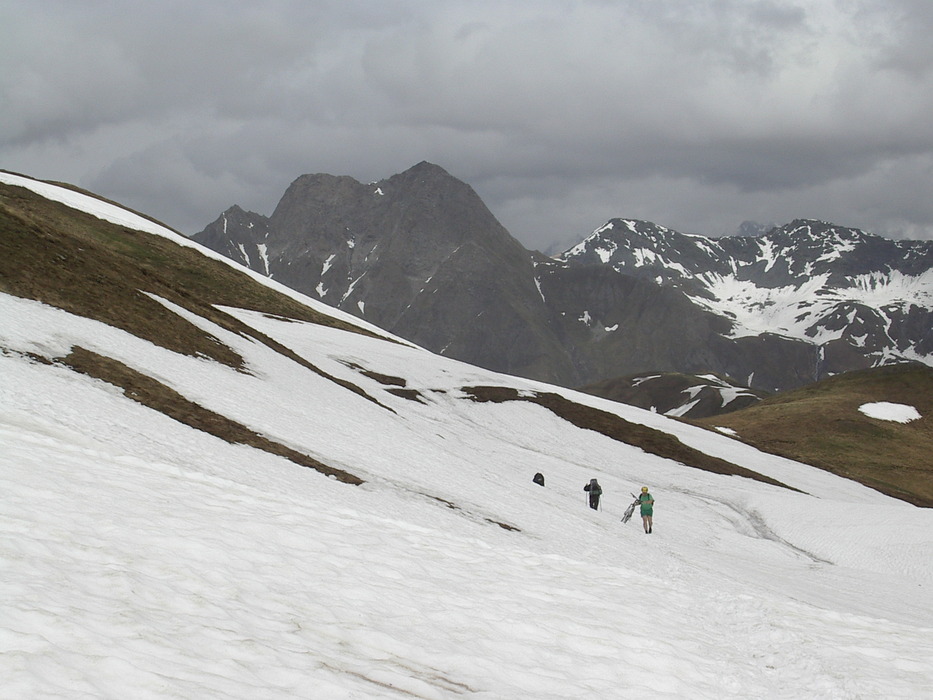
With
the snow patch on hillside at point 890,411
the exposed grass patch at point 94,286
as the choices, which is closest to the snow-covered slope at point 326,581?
the exposed grass patch at point 94,286

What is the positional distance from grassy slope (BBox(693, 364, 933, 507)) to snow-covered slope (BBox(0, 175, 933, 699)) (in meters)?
56.9

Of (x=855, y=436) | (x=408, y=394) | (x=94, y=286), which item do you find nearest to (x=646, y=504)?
(x=94, y=286)

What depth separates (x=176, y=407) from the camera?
1014 inches

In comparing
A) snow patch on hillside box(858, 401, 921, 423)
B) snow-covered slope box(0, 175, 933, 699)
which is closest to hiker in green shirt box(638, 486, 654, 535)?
snow-covered slope box(0, 175, 933, 699)

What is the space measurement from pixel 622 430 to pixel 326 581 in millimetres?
55078

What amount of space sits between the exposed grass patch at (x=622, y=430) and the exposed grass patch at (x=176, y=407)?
39427mm

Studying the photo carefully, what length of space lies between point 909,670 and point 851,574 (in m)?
26.3

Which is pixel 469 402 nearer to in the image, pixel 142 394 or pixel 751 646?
pixel 142 394

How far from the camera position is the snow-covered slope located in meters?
8.80

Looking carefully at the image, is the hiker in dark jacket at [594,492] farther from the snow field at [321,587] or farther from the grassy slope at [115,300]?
the grassy slope at [115,300]

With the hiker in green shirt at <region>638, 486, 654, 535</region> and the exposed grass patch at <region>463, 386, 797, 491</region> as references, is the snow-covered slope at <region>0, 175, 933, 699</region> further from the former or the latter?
the exposed grass patch at <region>463, 386, 797, 491</region>

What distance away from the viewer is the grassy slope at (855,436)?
292ft

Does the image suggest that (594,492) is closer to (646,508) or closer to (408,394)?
(646,508)

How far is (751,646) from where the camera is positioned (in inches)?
546
